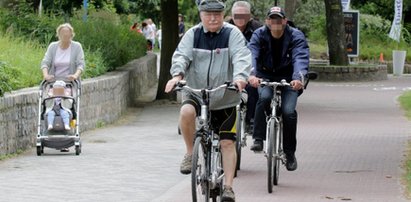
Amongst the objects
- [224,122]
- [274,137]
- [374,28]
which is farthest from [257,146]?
[374,28]

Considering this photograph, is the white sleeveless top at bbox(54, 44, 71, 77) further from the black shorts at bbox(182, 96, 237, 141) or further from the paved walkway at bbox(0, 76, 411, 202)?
the black shorts at bbox(182, 96, 237, 141)

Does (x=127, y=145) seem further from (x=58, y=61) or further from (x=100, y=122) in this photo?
(x=100, y=122)

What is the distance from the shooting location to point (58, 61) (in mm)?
14898

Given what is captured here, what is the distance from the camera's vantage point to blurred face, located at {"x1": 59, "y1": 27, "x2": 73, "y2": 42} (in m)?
14.8

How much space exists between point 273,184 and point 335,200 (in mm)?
1060

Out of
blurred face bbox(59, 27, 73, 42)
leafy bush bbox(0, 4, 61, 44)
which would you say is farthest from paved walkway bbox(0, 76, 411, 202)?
leafy bush bbox(0, 4, 61, 44)

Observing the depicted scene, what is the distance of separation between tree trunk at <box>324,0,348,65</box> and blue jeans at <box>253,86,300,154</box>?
24154 mm

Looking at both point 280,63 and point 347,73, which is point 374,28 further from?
point 280,63

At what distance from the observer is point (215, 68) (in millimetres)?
9305

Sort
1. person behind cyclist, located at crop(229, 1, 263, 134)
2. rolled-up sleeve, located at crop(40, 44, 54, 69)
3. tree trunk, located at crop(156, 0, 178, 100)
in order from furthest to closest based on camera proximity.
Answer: tree trunk, located at crop(156, 0, 178, 100)
rolled-up sleeve, located at crop(40, 44, 54, 69)
person behind cyclist, located at crop(229, 1, 263, 134)

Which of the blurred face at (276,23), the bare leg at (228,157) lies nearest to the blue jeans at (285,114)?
the blurred face at (276,23)

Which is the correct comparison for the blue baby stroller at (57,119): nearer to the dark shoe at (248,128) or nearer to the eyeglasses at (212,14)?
the dark shoe at (248,128)

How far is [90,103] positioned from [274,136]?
730 cm

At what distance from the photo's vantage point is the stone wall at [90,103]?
13688 mm
